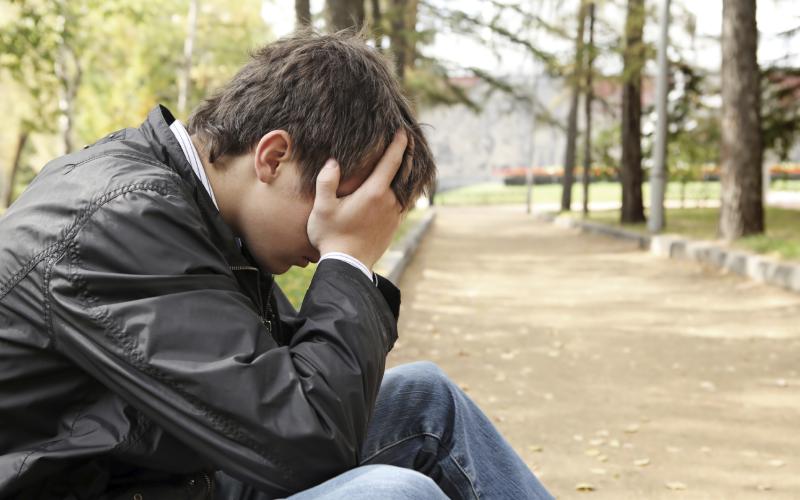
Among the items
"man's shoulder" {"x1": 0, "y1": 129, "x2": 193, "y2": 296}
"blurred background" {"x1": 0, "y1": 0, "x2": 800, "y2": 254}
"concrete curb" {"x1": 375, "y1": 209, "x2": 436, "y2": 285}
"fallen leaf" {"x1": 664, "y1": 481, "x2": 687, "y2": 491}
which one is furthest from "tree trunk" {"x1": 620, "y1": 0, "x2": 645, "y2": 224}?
"man's shoulder" {"x1": 0, "y1": 129, "x2": 193, "y2": 296}

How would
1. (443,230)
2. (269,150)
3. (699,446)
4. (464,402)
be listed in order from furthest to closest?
(443,230)
(699,446)
(464,402)
(269,150)

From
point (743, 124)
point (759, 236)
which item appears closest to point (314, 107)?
point (759, 236)

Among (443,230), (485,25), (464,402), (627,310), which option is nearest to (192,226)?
(464,402)

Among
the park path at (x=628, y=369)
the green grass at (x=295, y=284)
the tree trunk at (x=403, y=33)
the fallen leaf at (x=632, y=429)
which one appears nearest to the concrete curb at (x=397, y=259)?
the park path at (x=628, y=369)

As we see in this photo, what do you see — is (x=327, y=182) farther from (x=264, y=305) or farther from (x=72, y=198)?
(x=72, y=198)

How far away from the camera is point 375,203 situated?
1.82 meters

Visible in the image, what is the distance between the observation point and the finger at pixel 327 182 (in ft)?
5.67

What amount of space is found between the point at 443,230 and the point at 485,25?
18.8 feet

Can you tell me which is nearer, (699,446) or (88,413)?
(88,413)

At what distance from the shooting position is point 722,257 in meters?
11.1

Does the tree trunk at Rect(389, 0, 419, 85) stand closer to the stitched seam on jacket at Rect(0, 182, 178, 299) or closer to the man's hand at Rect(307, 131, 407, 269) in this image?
the man's hand at Rect(307, 131, 407, 269)

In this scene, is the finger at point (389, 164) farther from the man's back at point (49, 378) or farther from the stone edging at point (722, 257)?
the stone edging at point (722, 257)

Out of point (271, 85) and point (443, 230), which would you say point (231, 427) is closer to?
point (271, 85)

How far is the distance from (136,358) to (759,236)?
12.0 metres
